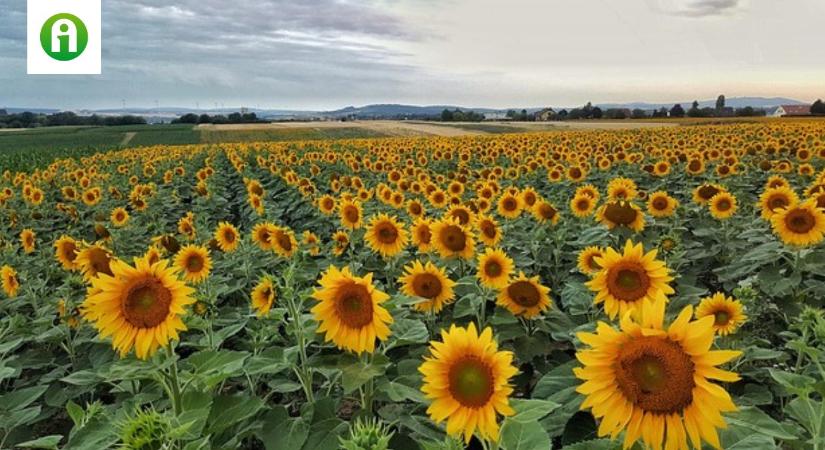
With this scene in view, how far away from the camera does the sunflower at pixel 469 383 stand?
1907 millimetres

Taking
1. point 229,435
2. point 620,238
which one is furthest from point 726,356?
point 620,238

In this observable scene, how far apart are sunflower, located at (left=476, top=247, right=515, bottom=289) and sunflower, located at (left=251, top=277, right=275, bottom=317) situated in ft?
4.57

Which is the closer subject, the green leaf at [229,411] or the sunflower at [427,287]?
the green leaf at [229,411]

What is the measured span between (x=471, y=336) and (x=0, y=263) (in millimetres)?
6415

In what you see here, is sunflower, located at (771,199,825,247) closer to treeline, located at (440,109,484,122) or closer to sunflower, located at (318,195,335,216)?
sunflower, located at (318,195,335,216)

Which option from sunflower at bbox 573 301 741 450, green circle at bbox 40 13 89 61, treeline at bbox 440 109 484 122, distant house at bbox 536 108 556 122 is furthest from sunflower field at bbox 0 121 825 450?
distant house at bbox 536 108 556 122

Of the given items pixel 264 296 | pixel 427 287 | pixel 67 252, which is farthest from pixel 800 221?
pixel 67 252

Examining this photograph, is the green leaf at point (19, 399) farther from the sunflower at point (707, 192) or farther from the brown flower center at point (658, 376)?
the sunflower at point (707, 192)

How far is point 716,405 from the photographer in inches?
65.2

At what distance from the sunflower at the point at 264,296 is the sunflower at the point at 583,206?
13.7 feet

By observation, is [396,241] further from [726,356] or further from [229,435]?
[726,356]

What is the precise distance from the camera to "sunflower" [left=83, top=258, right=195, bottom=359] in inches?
95.7

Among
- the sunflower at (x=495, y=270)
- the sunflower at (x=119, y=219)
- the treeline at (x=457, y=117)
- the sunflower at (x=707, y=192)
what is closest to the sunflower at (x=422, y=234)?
the sunflower at (x=495, y=270)

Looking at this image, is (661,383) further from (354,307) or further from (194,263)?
(194,263)
